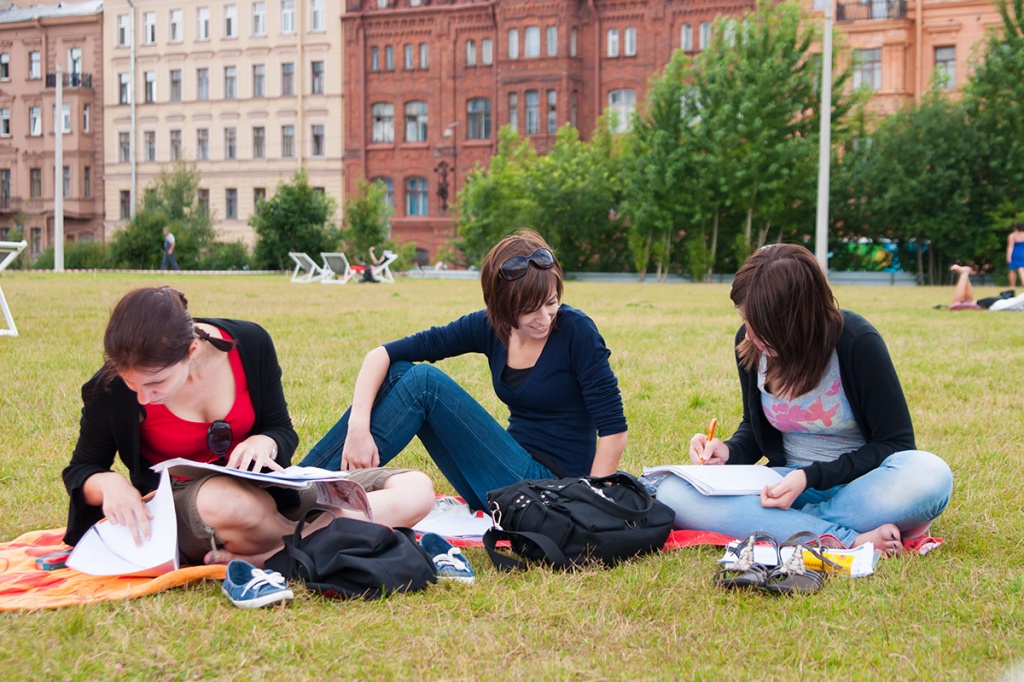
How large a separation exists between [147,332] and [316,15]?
2091 inches

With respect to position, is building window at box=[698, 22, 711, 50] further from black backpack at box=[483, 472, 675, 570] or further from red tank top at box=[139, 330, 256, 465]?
red tank top at box=[139, 330, 256, 465]

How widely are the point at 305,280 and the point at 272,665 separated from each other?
27089mm

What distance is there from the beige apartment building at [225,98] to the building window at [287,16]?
0.21 ft

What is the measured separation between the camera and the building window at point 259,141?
182ft

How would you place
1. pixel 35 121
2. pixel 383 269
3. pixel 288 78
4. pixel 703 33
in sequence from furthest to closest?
1. pixel 35 121
2. pixel 288 78
3. pixel 703 33
4. pixel 383 269

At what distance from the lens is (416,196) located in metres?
52.2

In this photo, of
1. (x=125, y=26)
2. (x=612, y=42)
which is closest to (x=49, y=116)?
(x=125, y=26)

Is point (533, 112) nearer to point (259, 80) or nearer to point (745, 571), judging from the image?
point (259, 80)

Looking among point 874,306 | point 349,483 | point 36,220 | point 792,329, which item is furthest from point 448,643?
point 36,220

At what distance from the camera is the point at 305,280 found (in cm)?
2920

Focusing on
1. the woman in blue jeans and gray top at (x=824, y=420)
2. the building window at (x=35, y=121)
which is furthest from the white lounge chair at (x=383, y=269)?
the building window at (x=35, y=121)

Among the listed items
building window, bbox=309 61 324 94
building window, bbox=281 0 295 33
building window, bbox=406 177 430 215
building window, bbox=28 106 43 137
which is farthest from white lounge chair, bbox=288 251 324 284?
building window, bbox=28 106 43 137

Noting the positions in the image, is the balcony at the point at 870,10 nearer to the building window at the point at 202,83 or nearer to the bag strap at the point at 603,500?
the building window at the point at 202,83

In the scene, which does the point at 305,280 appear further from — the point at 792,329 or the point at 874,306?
the point at 792,329
